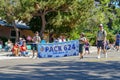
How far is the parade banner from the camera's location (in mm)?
23702

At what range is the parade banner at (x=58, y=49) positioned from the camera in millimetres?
23702

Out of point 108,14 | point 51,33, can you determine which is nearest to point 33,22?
point 51,33

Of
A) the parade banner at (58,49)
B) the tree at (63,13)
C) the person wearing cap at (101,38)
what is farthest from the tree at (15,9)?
the person wearing cap at (101,38)

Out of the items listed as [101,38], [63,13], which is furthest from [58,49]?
[63,13]

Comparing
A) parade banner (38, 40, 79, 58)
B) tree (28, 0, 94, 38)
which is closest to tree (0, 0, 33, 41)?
tree (28, 0, 94, 38)

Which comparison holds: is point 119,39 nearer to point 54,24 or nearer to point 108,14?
point 54,24

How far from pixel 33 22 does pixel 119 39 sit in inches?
527

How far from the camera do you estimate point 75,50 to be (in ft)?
78.8

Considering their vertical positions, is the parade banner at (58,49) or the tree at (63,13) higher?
the tree at (63,13)

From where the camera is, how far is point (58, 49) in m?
24.1

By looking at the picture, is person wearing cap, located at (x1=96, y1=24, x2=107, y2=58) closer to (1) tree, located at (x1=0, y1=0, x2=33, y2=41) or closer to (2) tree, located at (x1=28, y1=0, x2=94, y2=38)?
(1) tree, located at (x1=0, y1=0, x2=33, y2=41)

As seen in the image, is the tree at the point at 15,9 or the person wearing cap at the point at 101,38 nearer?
the person wearing cap at the point at 101,38

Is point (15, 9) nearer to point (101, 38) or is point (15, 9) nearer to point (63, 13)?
point (63, 13)

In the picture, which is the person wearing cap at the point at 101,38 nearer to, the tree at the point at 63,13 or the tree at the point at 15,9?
the tree at the point at 15,9
